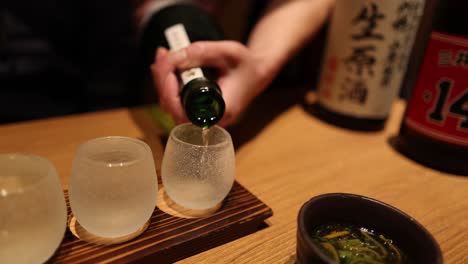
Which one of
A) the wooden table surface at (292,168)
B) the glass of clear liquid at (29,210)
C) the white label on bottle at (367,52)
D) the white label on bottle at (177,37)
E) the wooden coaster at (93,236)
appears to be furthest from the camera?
the white label on bottle at (367,52)

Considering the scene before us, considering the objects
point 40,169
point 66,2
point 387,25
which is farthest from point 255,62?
point 66,2

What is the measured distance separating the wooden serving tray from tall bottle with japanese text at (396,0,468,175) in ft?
1.56

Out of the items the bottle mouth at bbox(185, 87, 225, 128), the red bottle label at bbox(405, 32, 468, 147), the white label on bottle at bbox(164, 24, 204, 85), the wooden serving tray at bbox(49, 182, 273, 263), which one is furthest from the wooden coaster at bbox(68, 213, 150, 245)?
the red bottle label at bbox(405, 32, 468, 147)

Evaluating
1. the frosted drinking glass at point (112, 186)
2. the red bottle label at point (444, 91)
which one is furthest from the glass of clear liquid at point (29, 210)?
the red bottle label at point (444, 91)

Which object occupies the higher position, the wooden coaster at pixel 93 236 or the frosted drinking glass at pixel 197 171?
the frosted drinking glass at pixel 197 171

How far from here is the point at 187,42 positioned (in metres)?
0.80

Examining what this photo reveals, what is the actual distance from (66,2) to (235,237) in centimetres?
117

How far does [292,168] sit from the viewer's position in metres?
0.85

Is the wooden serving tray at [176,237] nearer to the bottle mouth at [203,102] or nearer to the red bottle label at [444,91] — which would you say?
the bottle mouth at [203,102]

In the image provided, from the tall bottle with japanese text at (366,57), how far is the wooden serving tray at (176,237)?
501 mm

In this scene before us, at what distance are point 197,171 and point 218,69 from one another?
0.96 ft

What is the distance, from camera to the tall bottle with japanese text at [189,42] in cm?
65

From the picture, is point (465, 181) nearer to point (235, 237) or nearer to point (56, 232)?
point (235, 237)

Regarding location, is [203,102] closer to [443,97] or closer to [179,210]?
[179,210]
